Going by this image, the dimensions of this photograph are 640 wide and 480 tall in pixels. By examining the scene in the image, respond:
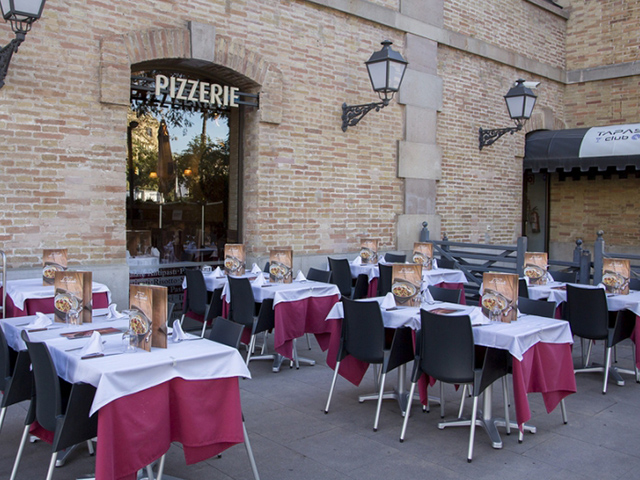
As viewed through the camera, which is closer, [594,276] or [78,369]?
[78,369]

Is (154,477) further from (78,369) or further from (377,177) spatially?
(377,177)

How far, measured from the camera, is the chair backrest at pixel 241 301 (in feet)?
20.0

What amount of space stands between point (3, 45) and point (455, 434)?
5.83 metres

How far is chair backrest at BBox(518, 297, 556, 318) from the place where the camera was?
5.06 m

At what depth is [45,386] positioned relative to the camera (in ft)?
10.7

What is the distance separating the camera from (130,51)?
713cm

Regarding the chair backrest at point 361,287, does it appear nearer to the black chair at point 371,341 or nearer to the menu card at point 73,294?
the black chair at point 371,341

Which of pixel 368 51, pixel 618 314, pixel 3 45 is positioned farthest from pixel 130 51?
pixel 618 314

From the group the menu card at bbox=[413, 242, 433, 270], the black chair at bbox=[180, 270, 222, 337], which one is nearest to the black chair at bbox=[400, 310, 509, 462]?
the black chair at bbox=[180, 270, 222, 337]

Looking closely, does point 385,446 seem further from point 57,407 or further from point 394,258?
point 394,258

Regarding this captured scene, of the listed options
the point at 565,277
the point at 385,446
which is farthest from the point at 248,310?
the point at 565,277

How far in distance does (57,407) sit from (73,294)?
4.02 ft

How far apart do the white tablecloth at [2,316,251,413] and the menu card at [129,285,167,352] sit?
0.22 feet

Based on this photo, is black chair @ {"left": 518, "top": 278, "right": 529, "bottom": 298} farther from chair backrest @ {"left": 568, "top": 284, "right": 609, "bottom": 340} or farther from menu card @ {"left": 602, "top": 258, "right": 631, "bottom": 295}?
menu card @ {"left": 602, "top": 258, "right": 631, "bottom": 295}
